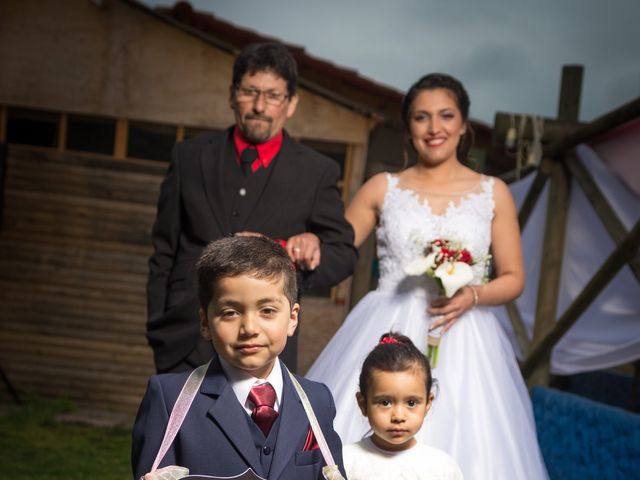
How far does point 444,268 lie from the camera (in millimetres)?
3965

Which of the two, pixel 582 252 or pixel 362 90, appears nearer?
pixel 582 252

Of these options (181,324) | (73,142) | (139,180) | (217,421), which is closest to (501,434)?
(181,324)

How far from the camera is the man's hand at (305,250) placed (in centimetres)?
332

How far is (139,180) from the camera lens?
364 inches

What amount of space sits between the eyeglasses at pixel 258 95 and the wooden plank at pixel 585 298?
2699 millimetres

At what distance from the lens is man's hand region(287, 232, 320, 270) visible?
3322 millimetres

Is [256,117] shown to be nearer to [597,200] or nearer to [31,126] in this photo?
[597,200]

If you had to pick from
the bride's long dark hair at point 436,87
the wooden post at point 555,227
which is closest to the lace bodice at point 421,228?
the bride's long dark hair at point 436,87

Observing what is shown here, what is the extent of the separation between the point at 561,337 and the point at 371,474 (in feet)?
12.4

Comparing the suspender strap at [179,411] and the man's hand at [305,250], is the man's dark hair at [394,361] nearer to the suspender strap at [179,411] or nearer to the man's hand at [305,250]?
the man's hand at [305,250]

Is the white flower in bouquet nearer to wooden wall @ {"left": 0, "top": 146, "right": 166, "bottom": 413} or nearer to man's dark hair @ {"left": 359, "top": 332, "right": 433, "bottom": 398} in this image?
man's dark hair @ {"left": 359, "top": 332, "right": 433, "bottom": 398}

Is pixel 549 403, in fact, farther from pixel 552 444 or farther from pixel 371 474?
pixel 371 474

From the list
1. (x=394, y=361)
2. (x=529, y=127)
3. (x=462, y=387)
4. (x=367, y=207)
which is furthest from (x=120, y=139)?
(x=394, y=361)

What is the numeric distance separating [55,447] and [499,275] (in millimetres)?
4598
